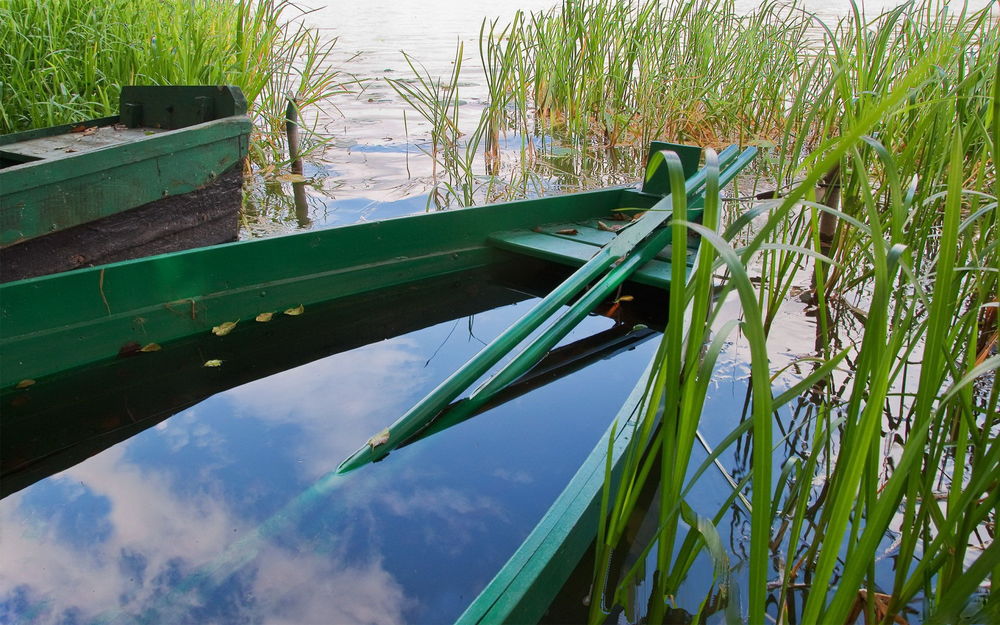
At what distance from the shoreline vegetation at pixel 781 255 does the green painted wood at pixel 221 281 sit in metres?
0.96

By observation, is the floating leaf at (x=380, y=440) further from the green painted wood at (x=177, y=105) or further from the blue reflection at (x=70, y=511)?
the green painted wood at (x=177, y=105)

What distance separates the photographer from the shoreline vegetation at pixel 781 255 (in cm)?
91

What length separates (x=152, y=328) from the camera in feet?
7.94

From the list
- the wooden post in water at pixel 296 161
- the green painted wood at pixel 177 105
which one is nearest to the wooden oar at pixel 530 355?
the green painted wood at pixel 177 105

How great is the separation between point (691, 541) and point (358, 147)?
548 centimetres

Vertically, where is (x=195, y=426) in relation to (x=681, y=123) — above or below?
below

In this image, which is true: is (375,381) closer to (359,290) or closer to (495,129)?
(359,290)

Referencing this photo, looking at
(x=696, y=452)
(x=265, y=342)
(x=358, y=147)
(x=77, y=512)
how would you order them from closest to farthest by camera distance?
(x=77, y=512) < (x=696, y=452) < (x=265, y=342) < (x=358, y=147)

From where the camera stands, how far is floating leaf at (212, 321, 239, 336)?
2.55 metres

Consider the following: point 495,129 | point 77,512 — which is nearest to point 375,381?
point 77,512

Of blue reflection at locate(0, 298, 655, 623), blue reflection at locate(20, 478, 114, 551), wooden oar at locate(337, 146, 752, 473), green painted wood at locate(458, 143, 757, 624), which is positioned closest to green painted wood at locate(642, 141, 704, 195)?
Result: wooden oar at locate(337, 146, 752, 473)

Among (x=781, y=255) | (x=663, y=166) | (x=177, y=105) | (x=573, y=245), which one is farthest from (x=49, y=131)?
(x=781, y=255)

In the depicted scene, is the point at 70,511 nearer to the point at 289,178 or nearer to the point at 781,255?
the point at 781,255

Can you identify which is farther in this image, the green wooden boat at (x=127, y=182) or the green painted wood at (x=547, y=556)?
the green wooden boat at (x=127, y=182)
